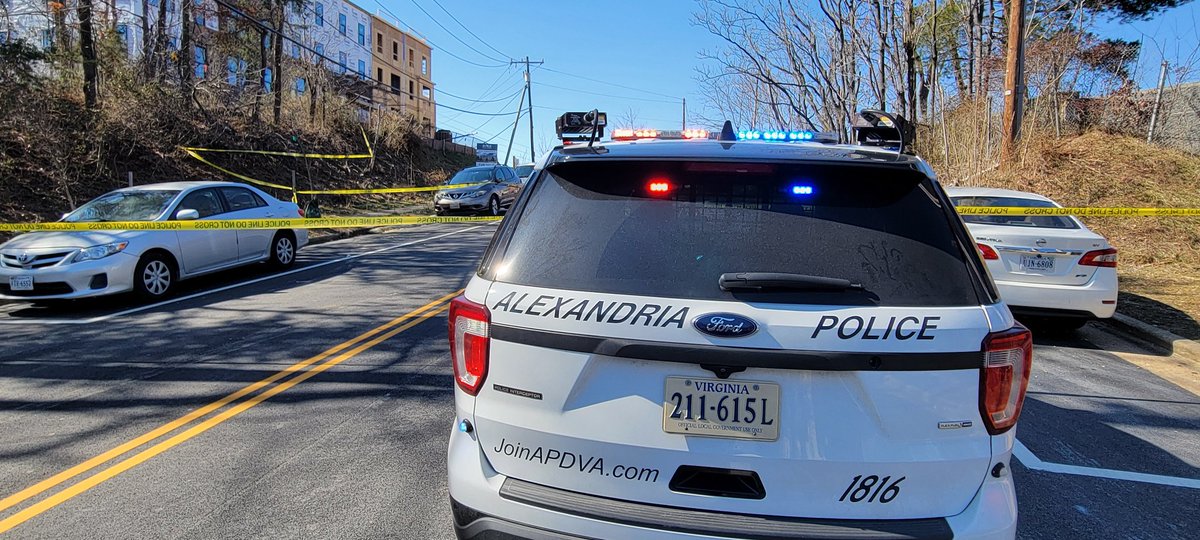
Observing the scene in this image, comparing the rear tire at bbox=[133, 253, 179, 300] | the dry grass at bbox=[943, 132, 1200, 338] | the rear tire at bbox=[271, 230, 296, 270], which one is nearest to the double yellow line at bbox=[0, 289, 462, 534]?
the rear tire at bbox=[133, 253, 179, 300]

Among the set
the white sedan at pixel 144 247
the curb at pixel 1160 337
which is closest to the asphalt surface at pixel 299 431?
the curb at pixel 1160 337

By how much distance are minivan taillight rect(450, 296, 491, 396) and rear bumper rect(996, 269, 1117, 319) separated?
20.3 feet

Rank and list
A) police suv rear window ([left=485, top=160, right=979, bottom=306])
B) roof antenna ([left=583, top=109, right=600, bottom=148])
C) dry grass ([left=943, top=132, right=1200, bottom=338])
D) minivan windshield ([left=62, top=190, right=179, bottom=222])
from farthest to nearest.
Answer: dry grass ([left=943, top=132, right=1200, bottom=338]) → minivan windshield ([left=62, top=190, right=179, bottom=222]) → roof antenna ([left=583, top=109, right=600, bottom=148]) → police suv rear window ([left=485, top=160, right=979, bottom=306])

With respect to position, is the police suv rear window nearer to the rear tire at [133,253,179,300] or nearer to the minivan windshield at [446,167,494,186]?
the rear tire at [133,253,179,300]

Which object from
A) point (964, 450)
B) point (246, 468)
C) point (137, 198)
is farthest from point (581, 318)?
point (137, 198)

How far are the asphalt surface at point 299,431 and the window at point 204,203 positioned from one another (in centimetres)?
231

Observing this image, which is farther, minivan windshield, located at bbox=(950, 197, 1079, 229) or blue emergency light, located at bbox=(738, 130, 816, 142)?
minivan windshield, located at bbox=(950, 197, 1079, 229)

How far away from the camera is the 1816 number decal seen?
203 centimetres

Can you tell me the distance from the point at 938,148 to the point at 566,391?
21003 millimetres

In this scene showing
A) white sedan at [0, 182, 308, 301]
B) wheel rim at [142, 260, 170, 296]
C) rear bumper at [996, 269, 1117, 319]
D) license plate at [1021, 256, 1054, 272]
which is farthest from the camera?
wheel rim at [142, 260, 170, 296]

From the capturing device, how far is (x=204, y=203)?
10047mm

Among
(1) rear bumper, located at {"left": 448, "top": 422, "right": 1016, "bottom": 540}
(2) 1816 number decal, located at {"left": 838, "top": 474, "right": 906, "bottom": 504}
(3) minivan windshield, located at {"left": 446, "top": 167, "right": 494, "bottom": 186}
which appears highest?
(3) minivan windshield, located at {"left": 446, "top": 167, "right": 494, "bottom": 186}

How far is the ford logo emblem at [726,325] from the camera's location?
203 centimetres

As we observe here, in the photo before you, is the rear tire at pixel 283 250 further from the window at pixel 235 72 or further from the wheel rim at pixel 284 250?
the window at pixel 235 72
